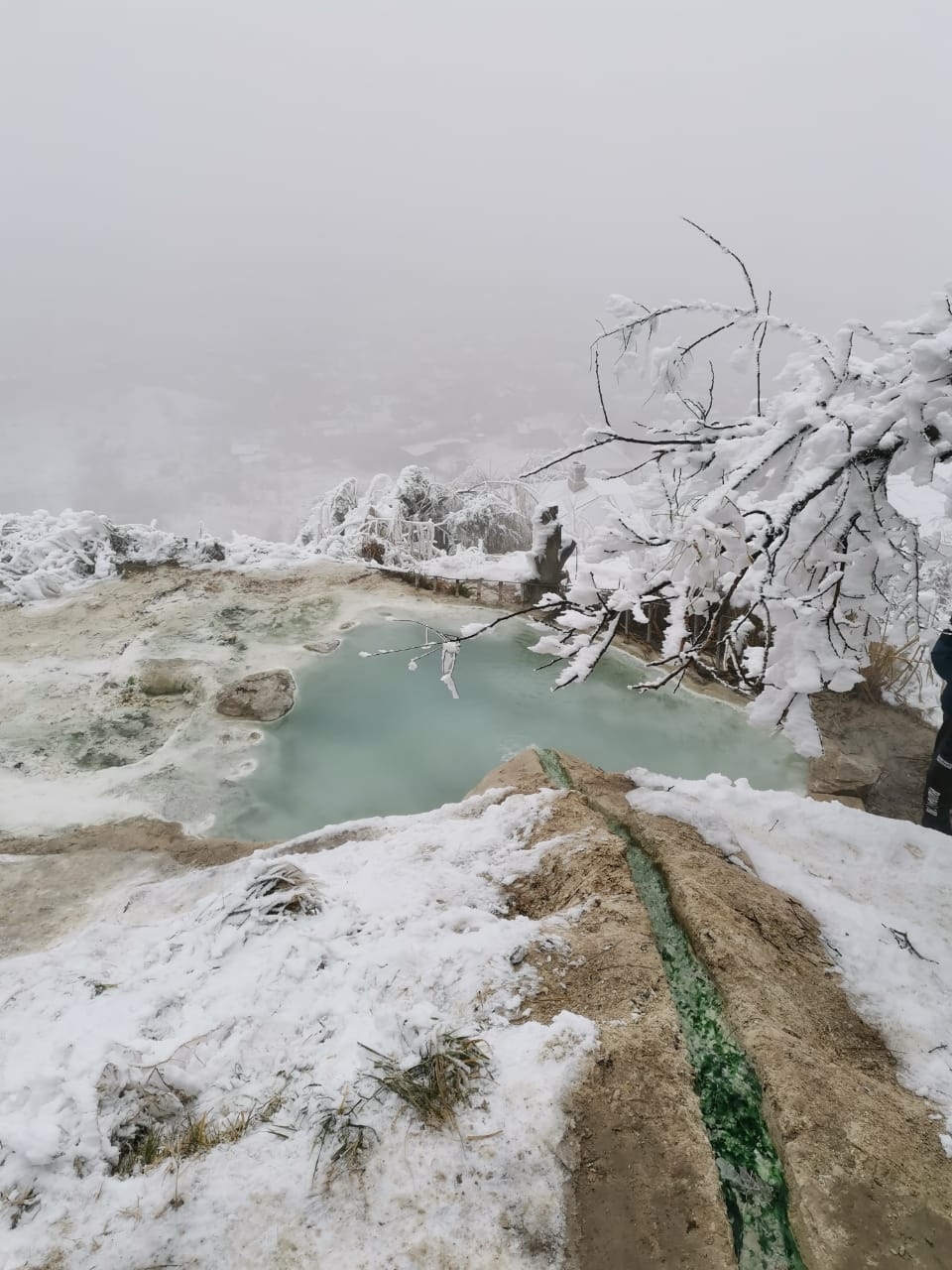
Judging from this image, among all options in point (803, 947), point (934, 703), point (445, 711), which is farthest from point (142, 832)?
point (934, 703)

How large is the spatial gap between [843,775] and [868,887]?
1.93m

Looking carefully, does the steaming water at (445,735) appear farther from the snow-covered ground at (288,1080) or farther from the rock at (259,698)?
the snow-covered ground at (288,1080)

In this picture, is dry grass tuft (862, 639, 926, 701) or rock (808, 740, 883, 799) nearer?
rock (808, 740, 883, 799)

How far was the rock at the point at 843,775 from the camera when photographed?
15.5 ft

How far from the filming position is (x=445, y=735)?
5.49m

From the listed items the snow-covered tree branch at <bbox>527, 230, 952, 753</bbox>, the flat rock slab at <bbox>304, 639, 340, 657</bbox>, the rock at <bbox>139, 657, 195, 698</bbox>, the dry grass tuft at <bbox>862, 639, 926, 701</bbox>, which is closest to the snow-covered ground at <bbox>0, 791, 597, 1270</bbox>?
the snow-covered tree branch at <bbox>527, 230, 952, 753</bbox>

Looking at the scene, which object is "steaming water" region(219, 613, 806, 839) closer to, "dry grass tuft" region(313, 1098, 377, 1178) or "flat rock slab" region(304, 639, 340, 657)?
"flat rock slab" region(304, 639, 340, 657)

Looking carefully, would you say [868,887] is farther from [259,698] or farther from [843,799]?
[259,698]

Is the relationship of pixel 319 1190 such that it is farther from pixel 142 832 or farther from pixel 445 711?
pixel 445 711

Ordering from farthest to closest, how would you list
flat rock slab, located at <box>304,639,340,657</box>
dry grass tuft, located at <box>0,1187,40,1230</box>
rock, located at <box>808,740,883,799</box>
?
flat rock slab, located at <box>304,639,340,657</box> < rock, located at <box>808,740,883,799</box> < dry grass tuft, located at <box>0,1187,40,1230</box>

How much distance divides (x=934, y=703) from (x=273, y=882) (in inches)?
228

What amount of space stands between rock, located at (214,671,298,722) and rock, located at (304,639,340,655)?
2.18 feet

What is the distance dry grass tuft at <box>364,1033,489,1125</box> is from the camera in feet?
5.44

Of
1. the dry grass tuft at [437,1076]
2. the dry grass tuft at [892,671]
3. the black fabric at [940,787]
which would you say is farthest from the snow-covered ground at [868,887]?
the dry grass tuft at [892,671]
